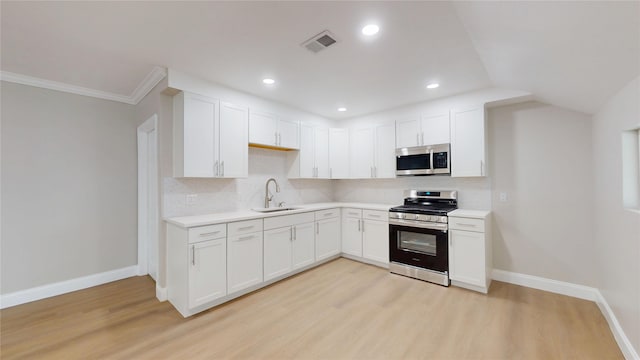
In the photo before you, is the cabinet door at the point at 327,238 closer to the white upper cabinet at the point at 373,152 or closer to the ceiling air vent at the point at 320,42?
the white upper cabinet at the point at 373,152

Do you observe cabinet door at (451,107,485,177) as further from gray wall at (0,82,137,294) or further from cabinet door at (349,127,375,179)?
gray wall at (0,82,137,294)

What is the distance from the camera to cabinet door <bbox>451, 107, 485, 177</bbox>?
3287 mm

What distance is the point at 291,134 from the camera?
3.99 meters

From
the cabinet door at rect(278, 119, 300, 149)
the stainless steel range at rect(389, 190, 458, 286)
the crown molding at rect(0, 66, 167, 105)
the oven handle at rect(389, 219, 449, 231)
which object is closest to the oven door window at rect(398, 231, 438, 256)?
the stainless steel range at rect(389, 190, 458, 286)

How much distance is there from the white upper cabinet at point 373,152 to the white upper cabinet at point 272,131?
1151mm

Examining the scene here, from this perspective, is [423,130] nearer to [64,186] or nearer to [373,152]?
[373,152]

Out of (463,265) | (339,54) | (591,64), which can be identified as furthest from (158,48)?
(463,265)

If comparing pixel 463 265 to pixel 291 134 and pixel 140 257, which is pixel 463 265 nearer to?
pixel 291 134

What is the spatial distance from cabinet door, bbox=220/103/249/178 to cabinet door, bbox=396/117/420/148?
238 cm

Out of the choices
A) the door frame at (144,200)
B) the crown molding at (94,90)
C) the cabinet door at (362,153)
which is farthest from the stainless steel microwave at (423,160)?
the door frame at (144,200)

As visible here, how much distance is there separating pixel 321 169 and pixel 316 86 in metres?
1.66

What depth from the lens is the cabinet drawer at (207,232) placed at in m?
2.51

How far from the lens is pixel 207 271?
262 centimetres

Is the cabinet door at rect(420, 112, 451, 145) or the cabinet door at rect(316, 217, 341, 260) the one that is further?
the cabinet door at rect(316, 217, 341, 260)
